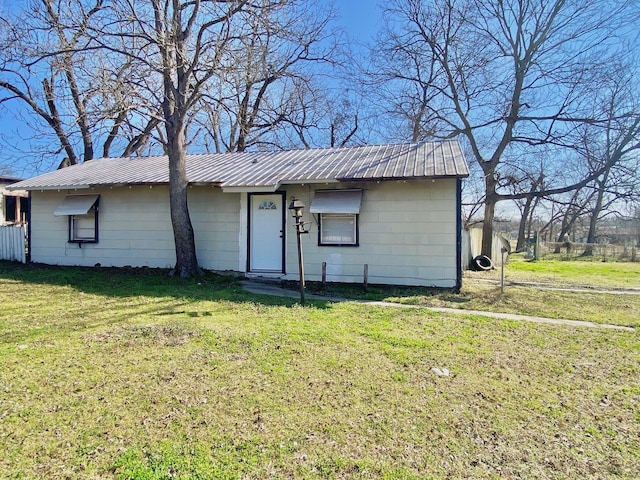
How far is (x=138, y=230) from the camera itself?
32.7ft

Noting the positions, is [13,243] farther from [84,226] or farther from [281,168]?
[281,168]

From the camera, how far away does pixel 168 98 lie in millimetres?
8547

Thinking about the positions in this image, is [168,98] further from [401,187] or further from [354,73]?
[354,73]

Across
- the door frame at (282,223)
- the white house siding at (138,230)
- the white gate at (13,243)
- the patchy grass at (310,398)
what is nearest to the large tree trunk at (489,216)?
the door frame at (282,223)

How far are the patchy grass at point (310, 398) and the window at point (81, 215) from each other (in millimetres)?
5483

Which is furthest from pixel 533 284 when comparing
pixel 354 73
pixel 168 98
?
pixel 354 73

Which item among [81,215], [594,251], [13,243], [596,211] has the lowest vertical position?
Result: [594,251]

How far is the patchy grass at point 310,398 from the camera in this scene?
225cm

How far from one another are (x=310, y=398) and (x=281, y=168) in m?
7.18

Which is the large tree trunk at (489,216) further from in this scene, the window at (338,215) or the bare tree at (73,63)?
the bare tree at (73,63)

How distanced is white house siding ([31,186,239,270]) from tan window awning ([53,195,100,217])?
A: 0.78 feet

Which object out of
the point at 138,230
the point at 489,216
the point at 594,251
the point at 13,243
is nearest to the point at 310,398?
the point at 138,230

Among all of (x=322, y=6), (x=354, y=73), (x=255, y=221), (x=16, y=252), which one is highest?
(x=354, y=73)

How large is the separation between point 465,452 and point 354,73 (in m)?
16.2
